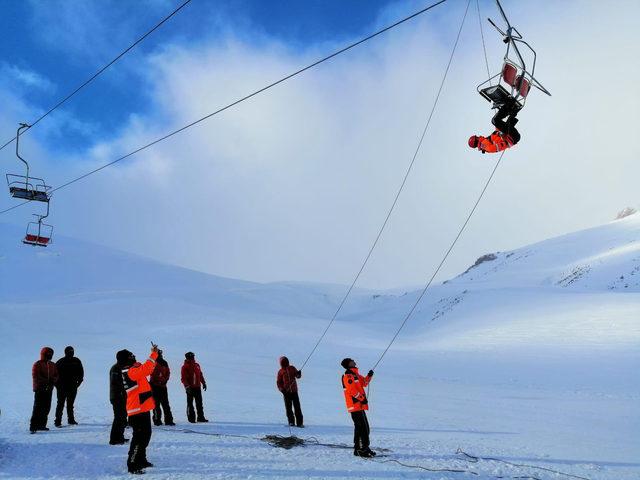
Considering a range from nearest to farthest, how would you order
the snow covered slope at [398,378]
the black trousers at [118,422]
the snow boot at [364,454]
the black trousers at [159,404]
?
the snow covered slope at [398,378] < the snow boot at [364,454] < the black trousers at [118,422] < the black trousers at [159,404]

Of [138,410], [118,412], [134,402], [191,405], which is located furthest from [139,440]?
[191,405]

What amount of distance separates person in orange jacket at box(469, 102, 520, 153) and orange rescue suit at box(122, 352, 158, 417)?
6.38 m

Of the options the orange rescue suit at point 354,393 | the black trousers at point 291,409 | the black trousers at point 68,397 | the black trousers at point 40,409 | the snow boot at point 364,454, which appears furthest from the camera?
the black trousers at point 291,409

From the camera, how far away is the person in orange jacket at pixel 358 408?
27.1ft

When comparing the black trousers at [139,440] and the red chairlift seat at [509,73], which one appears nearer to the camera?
the black trousers at [139,440]

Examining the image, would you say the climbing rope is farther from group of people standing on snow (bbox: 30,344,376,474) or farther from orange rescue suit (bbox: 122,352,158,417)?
orange rescue suit (bbox: 122,352,158,417)

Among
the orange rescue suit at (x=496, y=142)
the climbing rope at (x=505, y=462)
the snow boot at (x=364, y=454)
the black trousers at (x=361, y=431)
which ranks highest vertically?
the orange rescue suit at (x=496, y=142)

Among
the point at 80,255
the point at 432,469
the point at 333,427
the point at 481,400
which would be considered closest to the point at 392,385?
the point at 481,400

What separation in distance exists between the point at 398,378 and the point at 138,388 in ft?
53.5

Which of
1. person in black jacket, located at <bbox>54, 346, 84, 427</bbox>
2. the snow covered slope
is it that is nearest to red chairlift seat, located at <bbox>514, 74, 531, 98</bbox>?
the snow covered slope

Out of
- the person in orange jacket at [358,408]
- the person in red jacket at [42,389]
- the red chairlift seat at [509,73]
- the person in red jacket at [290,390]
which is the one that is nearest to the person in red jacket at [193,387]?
the person in red jacket at [290,390]

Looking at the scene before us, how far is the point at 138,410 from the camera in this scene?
727 centimetres

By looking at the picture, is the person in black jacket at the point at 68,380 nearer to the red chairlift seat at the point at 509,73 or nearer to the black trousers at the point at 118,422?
the black trousers at the point at 118,422

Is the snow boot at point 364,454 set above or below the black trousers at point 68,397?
below
